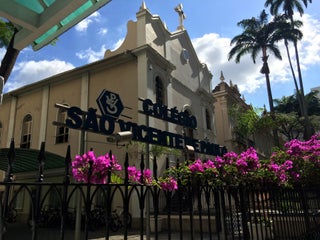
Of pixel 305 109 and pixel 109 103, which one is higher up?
pixel 305 109

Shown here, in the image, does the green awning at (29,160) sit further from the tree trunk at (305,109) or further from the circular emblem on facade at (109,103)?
the tree trunk at (305,109)

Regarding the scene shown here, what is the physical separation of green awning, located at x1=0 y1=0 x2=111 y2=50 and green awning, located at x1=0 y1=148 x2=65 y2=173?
10305 mm

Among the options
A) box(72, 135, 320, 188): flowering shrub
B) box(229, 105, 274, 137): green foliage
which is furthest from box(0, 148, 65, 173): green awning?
box(229, 105, 274, 137): green foliage

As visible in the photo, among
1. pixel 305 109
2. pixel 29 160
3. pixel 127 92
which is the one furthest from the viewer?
pixel 305 109

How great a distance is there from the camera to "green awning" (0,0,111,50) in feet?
10.2

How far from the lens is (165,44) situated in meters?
20.0

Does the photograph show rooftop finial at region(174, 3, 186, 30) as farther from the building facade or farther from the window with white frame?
the window with white frame

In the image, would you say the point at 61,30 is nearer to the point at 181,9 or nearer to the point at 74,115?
the point at 74,115

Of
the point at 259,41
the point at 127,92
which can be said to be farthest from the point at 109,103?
the point at 259,41

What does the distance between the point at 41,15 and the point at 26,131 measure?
65.7 feet

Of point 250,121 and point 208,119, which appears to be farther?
point 250,121

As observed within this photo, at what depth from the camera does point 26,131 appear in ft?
70.7

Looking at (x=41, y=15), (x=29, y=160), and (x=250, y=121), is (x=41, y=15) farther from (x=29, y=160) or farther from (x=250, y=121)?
(x=250, y=121)

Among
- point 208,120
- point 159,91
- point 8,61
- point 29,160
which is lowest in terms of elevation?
point 29,160
